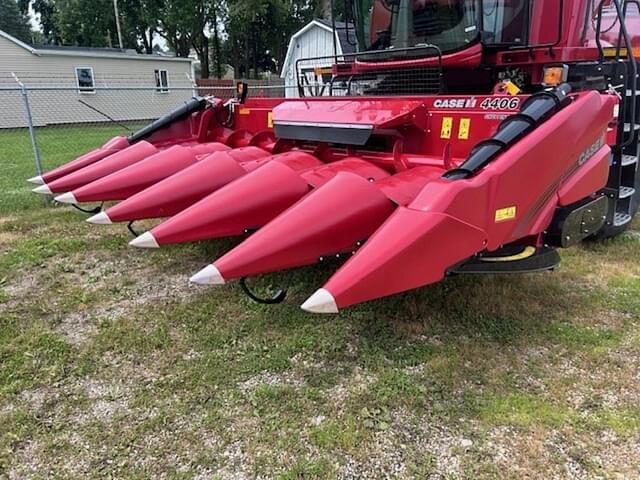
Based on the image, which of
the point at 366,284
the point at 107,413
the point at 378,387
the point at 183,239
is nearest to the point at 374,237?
the point at 366,284

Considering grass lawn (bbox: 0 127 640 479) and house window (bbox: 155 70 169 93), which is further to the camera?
house window (bbox: 155 70 169 93)

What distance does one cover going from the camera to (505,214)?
8.51 feet

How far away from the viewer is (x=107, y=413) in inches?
95.6

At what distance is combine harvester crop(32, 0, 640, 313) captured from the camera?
8.07 ft

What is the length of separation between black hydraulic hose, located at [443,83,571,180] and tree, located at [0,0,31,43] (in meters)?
56.5

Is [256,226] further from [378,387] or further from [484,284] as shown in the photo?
[484,284]

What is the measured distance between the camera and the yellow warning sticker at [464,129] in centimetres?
327

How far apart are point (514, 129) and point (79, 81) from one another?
22.6 meters

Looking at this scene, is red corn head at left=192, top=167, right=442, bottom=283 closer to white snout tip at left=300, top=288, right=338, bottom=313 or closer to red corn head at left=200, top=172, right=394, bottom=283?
red corn head at left=200, top=172, right=394, bottom=283

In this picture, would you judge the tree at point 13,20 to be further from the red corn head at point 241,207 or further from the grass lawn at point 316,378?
the red corn head at point 241,207

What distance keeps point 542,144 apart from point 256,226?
165 centimetres

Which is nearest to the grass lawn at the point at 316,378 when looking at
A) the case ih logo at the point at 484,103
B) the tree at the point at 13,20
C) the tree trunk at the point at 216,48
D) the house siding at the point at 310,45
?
the case ih logo at the point at 484,103

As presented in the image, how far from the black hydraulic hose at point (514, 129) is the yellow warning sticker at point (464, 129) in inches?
16.3

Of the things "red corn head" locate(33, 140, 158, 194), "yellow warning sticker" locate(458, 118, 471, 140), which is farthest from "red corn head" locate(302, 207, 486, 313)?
"red corn head" locate(33, 140, 158, 194)
